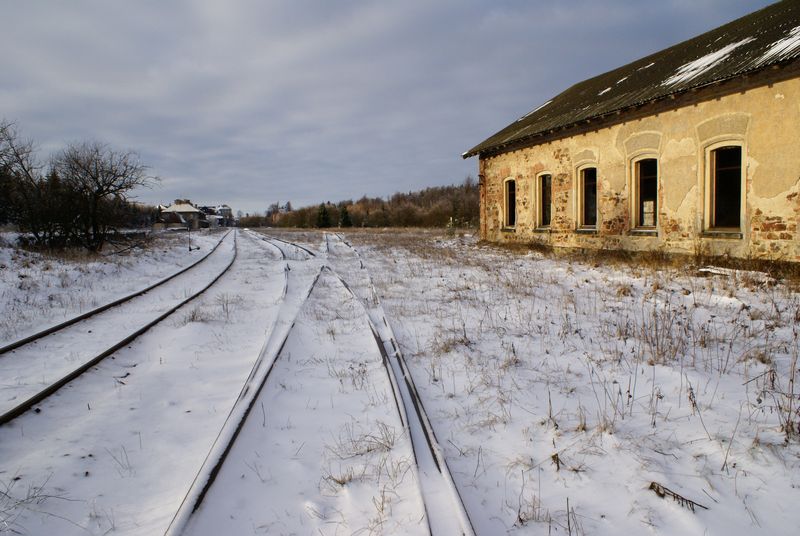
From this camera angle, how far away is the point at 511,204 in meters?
18.5

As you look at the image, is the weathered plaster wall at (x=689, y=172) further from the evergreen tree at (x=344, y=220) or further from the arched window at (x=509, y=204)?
the evergreen tree at (x=344, y=220)

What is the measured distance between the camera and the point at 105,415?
3840mm

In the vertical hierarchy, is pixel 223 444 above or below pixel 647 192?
below

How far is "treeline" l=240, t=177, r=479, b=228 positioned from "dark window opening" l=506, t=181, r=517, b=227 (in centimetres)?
2202

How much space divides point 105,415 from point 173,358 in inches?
59.2

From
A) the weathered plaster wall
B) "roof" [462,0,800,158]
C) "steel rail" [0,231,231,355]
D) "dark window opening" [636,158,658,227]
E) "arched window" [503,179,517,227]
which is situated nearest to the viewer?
"steel rail" [0,231,231,355]

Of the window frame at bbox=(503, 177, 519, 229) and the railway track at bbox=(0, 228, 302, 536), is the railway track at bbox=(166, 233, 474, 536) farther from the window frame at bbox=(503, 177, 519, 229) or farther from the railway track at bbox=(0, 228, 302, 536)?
the window frame at bbox=(503, 177, 519, 229)

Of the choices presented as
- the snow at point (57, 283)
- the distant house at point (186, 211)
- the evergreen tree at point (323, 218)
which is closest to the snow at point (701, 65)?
the snow at point (57, 283)

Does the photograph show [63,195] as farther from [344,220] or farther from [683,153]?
[344,220]

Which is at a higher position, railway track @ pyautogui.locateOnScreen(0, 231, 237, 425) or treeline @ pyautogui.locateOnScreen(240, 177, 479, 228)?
treeline @ pyautogui.locateOnScreen(240, 177, 479, 228)

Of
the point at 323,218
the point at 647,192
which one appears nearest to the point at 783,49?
the point at 647,192

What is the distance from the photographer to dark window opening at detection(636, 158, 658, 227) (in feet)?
39.9

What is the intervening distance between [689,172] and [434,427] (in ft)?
35.3

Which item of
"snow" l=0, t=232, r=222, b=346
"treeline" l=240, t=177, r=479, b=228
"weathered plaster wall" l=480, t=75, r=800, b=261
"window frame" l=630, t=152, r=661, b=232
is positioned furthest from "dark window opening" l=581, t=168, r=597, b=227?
"treeline" l=240, t=177, r=479, b=228
